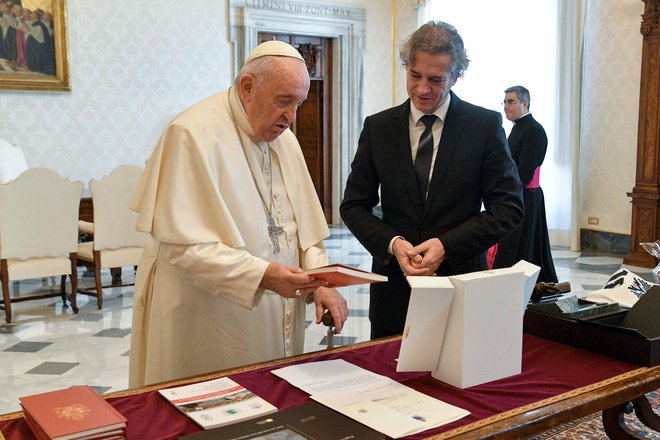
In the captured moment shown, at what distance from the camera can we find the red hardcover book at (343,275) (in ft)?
6.07

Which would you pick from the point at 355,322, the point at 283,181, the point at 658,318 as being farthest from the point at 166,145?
the point at 355,322

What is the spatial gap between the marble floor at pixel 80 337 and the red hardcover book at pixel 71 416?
8.75 ft

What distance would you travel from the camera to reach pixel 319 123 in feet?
39.1

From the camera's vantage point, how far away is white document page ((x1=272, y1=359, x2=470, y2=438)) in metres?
1.62

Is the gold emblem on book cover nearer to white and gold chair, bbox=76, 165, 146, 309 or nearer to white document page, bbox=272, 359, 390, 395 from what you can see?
white document page, bbox=272, 359, 390, 395

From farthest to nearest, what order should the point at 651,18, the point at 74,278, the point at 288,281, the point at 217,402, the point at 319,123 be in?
the point at 319,123 → the point at 651,18 → the point at 74,278 → the point at 288,281 → the point at 217,402

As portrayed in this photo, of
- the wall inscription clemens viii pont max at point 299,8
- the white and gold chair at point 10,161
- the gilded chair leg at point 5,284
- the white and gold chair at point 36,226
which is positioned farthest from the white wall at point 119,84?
the gilded chair leg at point 5,284

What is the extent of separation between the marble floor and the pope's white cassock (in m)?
2.11

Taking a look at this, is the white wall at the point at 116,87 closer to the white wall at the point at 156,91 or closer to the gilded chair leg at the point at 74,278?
the white wall at the point at 156,91

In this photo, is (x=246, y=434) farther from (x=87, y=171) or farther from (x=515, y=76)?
(x=515, y=76)

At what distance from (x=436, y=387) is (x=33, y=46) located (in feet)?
27.3

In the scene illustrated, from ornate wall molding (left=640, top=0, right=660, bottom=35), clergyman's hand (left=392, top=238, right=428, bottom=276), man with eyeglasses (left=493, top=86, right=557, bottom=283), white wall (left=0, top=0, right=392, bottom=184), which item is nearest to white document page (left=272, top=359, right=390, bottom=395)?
clergyman's hand (left=392, top=238, right=428, bottom=276)

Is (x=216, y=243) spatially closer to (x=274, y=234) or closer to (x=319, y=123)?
(x=274, y=234)

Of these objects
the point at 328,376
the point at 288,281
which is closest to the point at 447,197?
the point at 288,281
